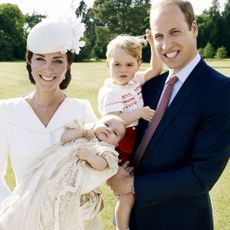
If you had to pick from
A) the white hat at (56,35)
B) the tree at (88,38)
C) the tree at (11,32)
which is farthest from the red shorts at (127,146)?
the tree at (11,32)

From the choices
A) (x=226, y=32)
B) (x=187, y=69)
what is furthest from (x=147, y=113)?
(x=226, y=32)

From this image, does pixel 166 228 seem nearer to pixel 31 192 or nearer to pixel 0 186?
pixel 31 192

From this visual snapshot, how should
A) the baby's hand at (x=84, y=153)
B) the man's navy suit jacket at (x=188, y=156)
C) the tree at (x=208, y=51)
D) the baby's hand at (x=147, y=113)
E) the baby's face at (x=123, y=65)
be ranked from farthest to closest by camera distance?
the tree at (x=208, y=51) < the baby's face at (x=123, y=65) < the baby's hand at (x=147, y=113) < the baby's hand at (x=84, y=153) < the man's navy suit jacket at (x=188, y=156)

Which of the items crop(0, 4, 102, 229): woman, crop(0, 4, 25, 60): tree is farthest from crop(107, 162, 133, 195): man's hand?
crop(0, 4, 25, 60): tree

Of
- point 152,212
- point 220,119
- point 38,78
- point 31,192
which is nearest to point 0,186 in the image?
point 31,192

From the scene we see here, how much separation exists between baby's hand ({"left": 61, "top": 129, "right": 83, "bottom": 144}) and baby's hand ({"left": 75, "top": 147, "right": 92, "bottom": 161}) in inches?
6.3

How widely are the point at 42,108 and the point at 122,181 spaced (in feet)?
2.68

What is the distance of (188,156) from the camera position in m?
3.01

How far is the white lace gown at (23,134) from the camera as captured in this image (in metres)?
3.28

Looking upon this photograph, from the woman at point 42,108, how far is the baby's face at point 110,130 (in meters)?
0.14

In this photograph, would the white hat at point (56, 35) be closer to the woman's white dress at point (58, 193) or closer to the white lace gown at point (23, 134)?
the white lace gown at point (23, 134)

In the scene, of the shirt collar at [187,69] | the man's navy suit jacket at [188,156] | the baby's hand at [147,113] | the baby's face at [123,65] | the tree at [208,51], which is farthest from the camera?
the tree at [208,51]

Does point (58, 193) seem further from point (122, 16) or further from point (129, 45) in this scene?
point (122, 16)

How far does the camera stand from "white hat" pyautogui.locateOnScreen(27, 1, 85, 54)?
3275 millimetres
